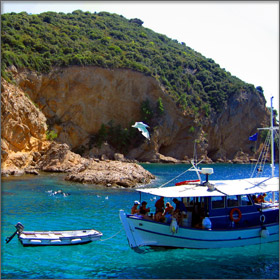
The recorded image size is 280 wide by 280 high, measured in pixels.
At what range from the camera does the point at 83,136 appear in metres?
59.8

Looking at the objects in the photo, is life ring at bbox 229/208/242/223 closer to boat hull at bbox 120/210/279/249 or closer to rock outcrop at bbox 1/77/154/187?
boat hull at bbox 120/210/279/249

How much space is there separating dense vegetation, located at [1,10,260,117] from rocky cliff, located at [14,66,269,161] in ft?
5.94

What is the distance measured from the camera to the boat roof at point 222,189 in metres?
15.5

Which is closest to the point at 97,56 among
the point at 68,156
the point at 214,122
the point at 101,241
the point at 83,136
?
the point at 83,136

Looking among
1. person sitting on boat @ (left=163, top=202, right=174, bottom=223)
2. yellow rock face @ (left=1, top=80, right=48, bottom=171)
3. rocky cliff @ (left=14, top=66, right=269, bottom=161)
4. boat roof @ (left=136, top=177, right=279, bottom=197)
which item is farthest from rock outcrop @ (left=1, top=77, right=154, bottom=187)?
person sitting on boat @ (left=163, top=202, right=174, bottom=223)

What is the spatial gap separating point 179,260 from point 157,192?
3.06m

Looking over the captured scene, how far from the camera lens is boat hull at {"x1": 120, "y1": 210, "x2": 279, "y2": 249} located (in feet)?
48.4

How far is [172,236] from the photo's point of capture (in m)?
14.8

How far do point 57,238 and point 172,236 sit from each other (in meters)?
5.24

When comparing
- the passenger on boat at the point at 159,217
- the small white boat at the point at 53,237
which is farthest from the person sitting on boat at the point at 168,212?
the small white boat at the point at 53,237

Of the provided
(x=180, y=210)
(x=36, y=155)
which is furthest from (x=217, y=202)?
(x=36, y=155)

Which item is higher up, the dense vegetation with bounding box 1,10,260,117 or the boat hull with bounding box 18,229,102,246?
the dense vegetation with bounding box 1,10,260,117

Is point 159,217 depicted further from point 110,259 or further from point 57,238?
point 57,238

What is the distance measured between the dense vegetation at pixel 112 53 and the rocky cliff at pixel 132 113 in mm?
1812
